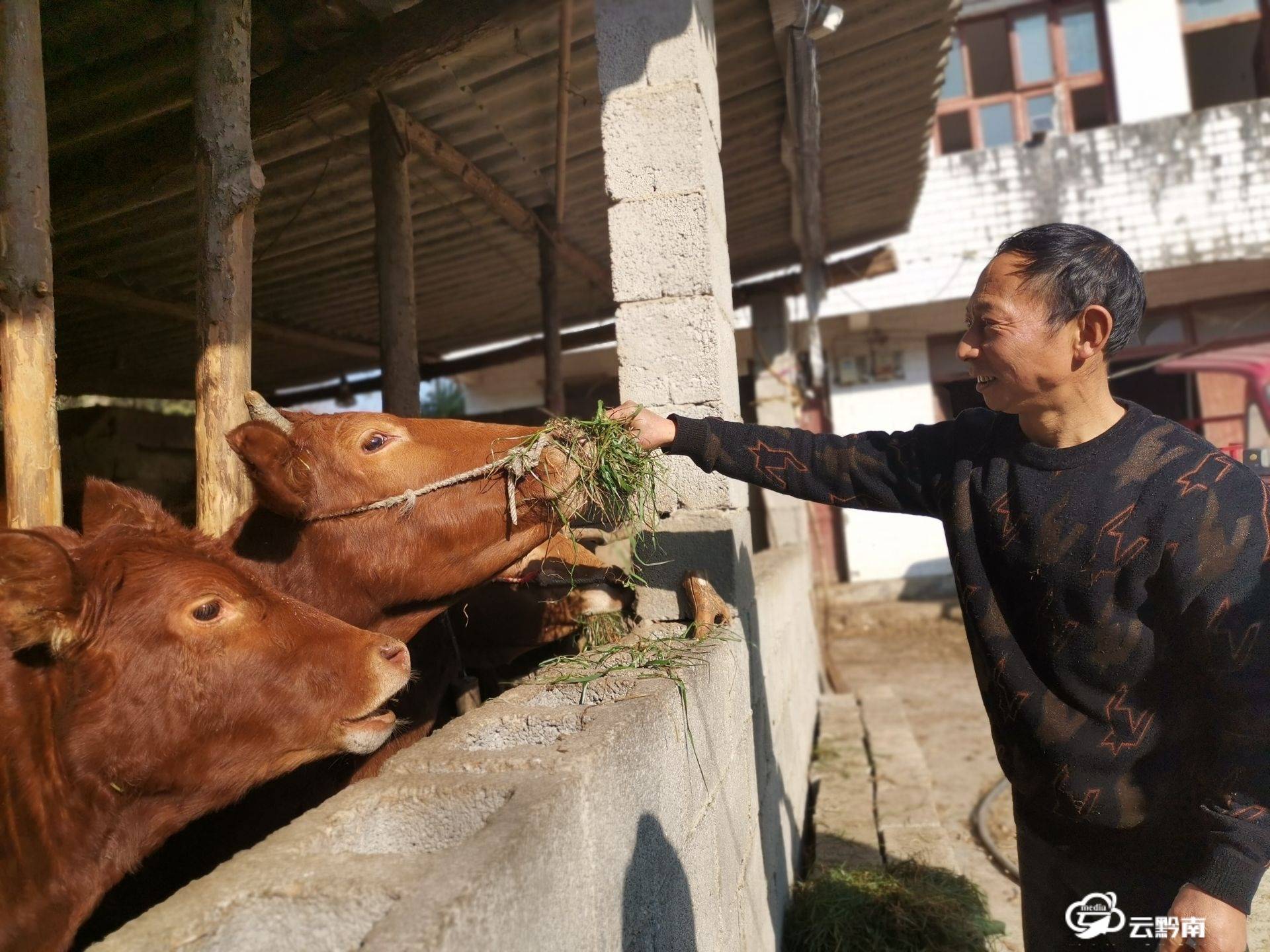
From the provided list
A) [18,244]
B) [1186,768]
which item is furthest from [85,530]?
[1186,768]

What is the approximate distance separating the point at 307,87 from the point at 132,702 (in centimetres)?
308

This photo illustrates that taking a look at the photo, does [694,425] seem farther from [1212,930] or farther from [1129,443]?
[1212,930]

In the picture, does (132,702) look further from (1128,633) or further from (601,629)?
(1128,633)

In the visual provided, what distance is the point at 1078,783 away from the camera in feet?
6.67

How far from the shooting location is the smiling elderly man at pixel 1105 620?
1.83 m

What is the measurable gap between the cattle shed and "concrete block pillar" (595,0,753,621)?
11mm

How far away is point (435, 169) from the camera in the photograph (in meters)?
5.82

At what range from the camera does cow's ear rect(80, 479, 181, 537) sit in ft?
7.72

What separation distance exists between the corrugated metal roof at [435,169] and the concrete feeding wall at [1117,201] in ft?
10.8

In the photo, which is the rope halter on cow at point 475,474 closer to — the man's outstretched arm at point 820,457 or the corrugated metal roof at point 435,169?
the man's outstretched arm at point 820,457

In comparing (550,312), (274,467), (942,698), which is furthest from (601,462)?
(942,698)

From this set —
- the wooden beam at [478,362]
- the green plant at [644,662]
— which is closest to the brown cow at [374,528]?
the green plant at [644,662]

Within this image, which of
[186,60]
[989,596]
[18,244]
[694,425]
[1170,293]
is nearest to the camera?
[989,596]

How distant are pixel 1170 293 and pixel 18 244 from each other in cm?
1400
